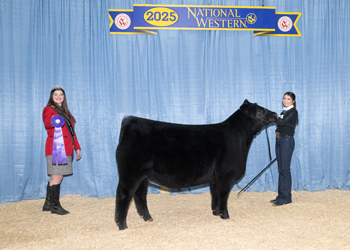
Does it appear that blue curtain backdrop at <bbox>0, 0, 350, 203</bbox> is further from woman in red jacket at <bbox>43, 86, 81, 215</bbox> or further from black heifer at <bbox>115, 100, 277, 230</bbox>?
black heifer at <bbox>115, 100, 277, 230</bbox>

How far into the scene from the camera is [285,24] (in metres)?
4.89

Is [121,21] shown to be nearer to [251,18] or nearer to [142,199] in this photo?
[251,18]

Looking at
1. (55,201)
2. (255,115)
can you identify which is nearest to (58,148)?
(55,201)

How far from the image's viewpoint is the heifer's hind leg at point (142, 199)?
3.33 m

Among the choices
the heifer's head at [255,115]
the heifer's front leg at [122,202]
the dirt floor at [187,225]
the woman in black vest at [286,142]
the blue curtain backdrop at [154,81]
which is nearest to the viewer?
the dirt floor at [187,225]

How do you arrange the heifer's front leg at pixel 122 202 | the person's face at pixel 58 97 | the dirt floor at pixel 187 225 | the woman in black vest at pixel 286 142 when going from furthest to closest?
the woman in black vest at pixel 286 142, the person's face at pixel 58 97, the heifer's front leg at pixel 122 202, the dirt floor at pixel 187 225

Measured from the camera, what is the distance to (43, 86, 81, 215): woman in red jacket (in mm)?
3566

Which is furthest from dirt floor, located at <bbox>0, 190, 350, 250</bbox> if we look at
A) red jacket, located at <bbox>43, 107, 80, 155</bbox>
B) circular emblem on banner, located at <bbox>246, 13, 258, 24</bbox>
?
circular emblem on banner, located at <bbox>246, 13, 258, 24</bbox>

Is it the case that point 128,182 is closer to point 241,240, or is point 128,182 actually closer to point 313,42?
point 241,240

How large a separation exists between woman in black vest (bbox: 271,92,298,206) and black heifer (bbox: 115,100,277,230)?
0.70m

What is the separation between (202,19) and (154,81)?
1.34 m

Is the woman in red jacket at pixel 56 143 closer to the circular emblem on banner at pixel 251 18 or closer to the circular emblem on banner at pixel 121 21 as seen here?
the circular emblem on banner at pixel 121 21

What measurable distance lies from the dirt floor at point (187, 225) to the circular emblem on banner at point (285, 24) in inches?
115

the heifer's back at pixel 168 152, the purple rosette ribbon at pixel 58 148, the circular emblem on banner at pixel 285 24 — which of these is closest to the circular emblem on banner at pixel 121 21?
the purple rosette ribbon at pixel 58 148
